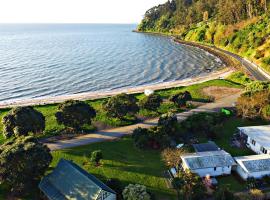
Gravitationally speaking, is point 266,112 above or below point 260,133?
above

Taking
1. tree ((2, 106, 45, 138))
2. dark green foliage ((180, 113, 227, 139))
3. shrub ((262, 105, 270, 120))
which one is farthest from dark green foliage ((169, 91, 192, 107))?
tree ((2, 106, 45, 138))

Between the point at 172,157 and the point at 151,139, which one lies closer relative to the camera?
the point at 172,157

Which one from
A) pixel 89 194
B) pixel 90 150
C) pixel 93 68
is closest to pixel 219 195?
pixel 89 194

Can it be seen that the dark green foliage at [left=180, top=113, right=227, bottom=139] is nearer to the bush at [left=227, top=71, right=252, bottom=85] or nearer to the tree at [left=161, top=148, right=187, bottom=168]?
the tree at [left=161, top=148, right=187, bottom=168]

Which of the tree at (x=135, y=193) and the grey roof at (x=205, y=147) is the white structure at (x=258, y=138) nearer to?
the grey roof at (x=205, y=147)

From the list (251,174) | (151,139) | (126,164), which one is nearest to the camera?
(251,174)

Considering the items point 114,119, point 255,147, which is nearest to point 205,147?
point 255,147

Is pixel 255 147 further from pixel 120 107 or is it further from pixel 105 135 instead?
pixel 105 135

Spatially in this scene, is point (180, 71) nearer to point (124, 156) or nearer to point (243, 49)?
point (243, 49)

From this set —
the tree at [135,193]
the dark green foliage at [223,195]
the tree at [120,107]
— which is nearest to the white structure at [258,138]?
the dark green foliage at [223,195]
